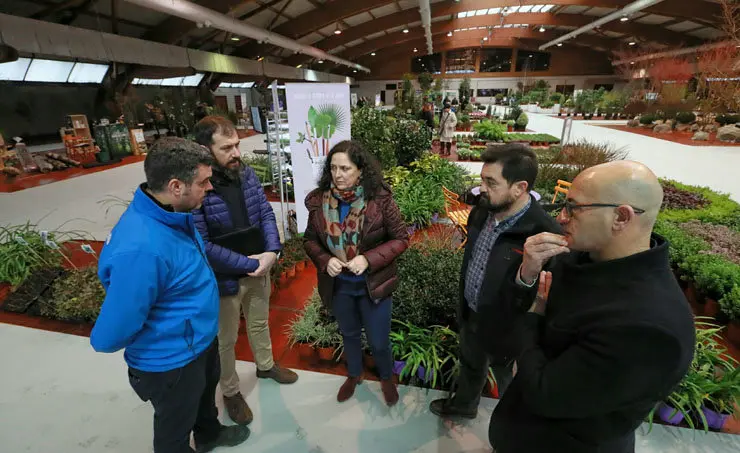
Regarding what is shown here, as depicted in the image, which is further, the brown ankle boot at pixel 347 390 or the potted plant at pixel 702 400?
the brown ankle boot at pixel 347 390

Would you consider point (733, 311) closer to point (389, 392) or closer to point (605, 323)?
point (389, 392)

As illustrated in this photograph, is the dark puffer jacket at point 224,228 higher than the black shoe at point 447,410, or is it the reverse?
the dark puffer jacket at point 224,228

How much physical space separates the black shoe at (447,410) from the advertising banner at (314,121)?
239 centimetres

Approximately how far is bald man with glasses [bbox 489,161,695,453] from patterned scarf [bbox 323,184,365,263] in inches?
40.1

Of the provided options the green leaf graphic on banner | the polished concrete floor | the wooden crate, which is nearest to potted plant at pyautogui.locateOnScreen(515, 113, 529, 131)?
the green leaf graphic on banner

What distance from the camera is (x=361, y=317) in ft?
6.87

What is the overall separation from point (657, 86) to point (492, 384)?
22.9 m

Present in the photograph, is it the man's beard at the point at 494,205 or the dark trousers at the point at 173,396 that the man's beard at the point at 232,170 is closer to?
the dark trousers at the point at 173,396

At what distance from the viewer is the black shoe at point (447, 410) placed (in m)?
2.03

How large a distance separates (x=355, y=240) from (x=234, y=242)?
677 mm

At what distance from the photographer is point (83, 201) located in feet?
21.3

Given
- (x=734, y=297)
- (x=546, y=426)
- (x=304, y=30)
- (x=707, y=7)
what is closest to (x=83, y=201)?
(x=546, y=426)

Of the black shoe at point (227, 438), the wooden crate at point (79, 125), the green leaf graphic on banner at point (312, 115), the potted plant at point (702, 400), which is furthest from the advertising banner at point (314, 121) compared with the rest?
the wooden crate at point (79, 125)

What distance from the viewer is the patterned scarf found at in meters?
1.91
